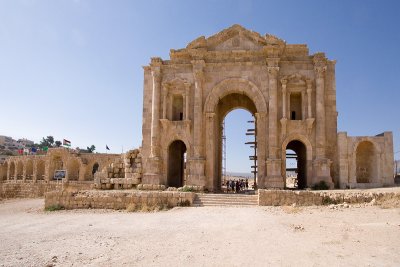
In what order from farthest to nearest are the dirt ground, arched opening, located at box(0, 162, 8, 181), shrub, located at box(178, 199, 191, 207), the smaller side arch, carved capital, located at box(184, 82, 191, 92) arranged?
arched opening, located at box(0, 162, 8, 181) < carved capital, located at box(184, 82, 191, 92) < the smaller side arch < shrub, located at box(178, 199, 191, 207) < the dirt ground

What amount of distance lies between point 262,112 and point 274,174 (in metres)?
3.57

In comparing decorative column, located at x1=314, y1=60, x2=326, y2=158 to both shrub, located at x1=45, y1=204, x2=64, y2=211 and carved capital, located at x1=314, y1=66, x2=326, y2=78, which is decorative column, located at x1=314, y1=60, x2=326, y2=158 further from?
shrub, located at x1=45, y1=204, x2=64, y2=211

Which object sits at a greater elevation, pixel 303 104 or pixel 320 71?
pixel 320 71

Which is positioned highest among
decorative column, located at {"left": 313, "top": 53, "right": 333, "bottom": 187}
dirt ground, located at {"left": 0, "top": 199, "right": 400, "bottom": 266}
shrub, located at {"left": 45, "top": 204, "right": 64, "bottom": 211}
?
decorative column, located at {"left": 313, "top": 53, "right": 333, "bottom": 187}

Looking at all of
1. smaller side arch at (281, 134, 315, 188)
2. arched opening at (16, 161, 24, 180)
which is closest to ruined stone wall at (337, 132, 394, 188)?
smaller side arch at (281, 134, 315, 188)

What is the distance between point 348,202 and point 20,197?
3572 cm

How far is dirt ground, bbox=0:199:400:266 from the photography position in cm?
664

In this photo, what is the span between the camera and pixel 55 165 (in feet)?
129

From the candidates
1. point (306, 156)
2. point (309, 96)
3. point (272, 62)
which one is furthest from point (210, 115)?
point (306, 156)

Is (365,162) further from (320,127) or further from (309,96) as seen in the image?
(309,96)

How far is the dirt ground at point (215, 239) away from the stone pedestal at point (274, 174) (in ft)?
16.8

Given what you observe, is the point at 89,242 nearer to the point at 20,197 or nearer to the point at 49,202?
the point at 49,202

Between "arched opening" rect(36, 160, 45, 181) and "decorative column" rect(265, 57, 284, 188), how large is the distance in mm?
31866

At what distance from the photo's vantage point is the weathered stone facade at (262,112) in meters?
18.6
